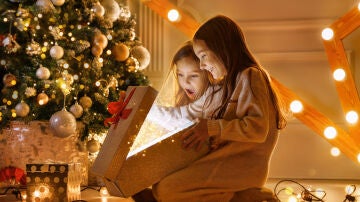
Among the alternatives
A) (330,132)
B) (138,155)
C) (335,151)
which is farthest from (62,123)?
(335,151)

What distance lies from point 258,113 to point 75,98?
82cm

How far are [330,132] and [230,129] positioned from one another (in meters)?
0.78

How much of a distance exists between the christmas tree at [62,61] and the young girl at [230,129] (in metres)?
0.62

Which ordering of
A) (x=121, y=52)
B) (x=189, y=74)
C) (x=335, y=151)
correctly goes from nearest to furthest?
(x=189, y=74) < (x=121, y=52) < (x=335, y=151)

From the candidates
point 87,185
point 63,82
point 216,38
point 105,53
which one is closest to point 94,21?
point 105,53

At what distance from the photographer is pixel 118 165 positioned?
47.2 inches

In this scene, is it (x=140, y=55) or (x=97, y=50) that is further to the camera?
(x=140, y=55)

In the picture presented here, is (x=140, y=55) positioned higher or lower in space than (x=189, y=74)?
higher

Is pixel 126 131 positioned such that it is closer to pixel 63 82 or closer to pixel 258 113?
pixel 258 113

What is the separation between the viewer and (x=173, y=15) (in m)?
1.98

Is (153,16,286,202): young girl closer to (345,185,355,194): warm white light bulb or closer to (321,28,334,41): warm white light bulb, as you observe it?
(345,185,355,194): warm white light bulb

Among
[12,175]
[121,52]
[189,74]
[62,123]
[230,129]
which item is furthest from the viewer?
[121,52]

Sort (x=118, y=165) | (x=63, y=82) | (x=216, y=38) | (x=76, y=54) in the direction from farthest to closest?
(x=76, y=54)
(x=63, y=82)
(x=216, y=38)
(x=118, y=165)

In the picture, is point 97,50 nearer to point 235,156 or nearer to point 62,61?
point 62,61
